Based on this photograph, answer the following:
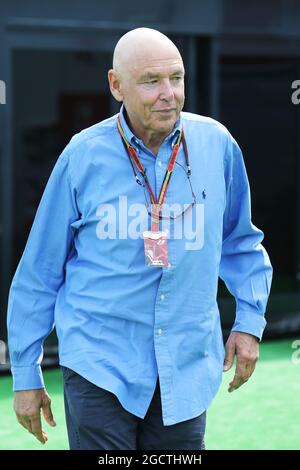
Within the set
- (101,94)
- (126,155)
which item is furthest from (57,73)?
(126,155)

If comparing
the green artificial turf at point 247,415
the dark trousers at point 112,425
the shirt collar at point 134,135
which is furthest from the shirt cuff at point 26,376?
the green artificial turf at point 247,415

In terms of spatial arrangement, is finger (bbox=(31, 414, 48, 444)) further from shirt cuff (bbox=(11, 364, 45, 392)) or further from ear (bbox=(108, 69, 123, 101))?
ear (bbox=(108, 69, 123, 101))

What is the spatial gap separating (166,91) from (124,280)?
57 cm

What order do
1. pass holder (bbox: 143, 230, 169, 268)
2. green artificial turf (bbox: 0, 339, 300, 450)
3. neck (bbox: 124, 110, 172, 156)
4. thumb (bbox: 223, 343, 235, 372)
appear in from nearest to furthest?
1. pass holder (bbox: 143, 230, 169, 268)
2. neck (bbox: 124, 110, 172, 156)
3. thumb (bbox: 223, 343, 235, 372)
4. green artificial turf (bbox: 0, 339, 300, 450)

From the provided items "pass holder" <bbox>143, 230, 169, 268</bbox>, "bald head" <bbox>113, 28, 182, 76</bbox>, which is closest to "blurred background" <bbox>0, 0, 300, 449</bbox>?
"pass holder" <bbox>143, 230, 169, 268</bbox>

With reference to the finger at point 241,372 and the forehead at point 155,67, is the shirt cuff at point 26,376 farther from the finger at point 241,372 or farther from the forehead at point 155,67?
the forehead at point 155,67

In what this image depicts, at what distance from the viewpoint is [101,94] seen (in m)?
7.71

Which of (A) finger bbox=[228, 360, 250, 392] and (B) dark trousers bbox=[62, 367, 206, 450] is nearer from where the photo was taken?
(B) dark trousers bbox=[62, 367, 206, 450]

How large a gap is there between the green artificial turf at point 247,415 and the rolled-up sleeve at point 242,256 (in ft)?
7.29

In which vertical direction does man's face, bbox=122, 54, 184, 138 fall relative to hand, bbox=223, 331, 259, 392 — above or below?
above

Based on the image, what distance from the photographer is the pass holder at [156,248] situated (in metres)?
3.13

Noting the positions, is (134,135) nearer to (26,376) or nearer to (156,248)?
(156,248)

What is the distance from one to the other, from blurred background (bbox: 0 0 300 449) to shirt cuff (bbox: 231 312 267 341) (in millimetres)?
2624

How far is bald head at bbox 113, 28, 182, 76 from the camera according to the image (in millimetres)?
3160
